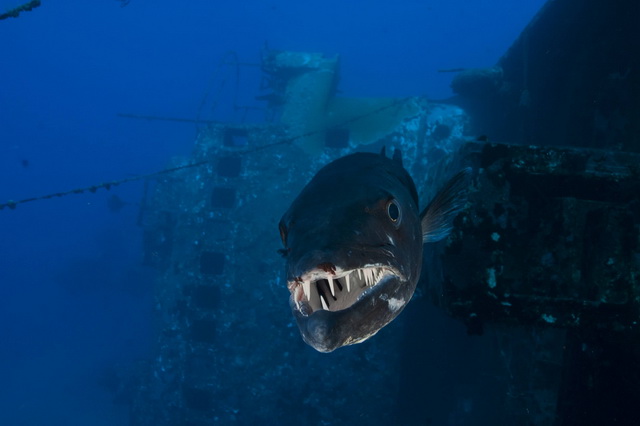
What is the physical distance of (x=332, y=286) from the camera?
6.68 feet

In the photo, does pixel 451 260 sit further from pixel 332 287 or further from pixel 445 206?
pixel 332 287

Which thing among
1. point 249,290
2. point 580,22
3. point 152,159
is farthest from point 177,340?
point 152,159

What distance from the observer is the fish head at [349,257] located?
1697 mm

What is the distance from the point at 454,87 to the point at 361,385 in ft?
40.5

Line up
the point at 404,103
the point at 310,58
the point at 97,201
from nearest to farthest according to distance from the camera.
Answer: the point at 404,103 → the point at 310,58 → the point at 97,201

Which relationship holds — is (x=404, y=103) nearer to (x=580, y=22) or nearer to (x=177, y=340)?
(x=580, y=22)

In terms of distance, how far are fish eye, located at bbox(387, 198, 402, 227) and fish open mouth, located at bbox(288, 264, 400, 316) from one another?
42cm

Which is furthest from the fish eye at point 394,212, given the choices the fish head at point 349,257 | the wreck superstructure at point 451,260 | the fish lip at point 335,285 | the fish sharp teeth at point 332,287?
the wreck superstructure at point 451,260

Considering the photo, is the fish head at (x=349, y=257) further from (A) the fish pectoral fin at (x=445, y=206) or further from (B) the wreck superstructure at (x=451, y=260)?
(B) the wreck superstructure at (x=451, y=260)

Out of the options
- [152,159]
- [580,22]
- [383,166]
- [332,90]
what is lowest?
[383,166]

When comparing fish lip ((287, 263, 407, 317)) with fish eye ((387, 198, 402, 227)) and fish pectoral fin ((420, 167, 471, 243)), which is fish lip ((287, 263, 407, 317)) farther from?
Answer: fish pectoral fin ((420, 167, 471, 243))

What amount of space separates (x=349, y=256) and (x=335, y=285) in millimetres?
446

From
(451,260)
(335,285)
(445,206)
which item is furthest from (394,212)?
(451,260)

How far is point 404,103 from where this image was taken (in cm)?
→ 1587
